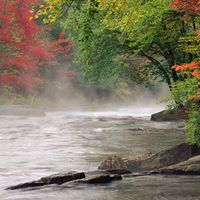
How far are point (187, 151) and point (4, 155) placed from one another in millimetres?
7251

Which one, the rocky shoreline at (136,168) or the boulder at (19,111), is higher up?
the boulder at (19,111)

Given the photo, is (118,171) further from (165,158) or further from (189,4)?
(189,4)

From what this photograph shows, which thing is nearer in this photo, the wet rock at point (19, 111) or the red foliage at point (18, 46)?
the wet rock at point (19, 111)

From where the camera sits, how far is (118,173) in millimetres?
14961

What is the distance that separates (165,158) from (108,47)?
41.7ft

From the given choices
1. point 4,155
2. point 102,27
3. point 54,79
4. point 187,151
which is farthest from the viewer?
point 54,79

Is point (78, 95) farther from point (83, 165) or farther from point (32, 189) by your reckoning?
point (32, 189)

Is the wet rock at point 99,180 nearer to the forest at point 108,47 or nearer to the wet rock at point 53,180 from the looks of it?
the wet rock at point 53,180

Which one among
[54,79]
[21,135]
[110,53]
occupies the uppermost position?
[54,79]

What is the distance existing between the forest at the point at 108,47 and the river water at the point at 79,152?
2839 millimetres

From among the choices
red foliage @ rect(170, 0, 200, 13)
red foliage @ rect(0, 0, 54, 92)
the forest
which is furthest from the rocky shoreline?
red foliage @ rect(0, 0, 54, 92)

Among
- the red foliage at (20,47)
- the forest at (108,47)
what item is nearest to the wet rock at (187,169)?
the forest at (108,47)

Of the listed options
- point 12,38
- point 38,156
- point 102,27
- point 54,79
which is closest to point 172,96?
point 38,156

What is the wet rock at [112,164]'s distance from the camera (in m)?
16.1
